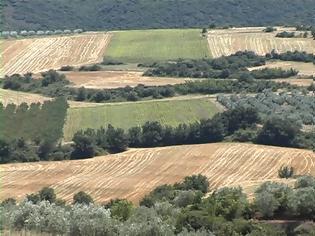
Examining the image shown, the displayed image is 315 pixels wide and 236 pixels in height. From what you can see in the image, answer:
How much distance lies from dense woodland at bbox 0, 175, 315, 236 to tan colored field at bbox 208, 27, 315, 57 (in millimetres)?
83132

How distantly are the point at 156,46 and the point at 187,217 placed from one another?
99.2 m

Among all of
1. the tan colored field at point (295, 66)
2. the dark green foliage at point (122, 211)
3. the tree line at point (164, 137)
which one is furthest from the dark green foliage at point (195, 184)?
the tan colored field at point (295, 66)

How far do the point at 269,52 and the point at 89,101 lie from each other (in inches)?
1435

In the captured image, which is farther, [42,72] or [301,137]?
[42,72]

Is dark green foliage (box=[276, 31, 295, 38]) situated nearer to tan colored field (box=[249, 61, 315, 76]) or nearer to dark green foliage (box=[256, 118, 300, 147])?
tan colored field (box=[249, 61, 315, 76])

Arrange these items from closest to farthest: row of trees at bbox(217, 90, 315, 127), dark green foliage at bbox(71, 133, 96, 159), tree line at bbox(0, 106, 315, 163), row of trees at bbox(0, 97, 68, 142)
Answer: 1. tree line at bbox(0, 106, 315, 163)
2. dark green foliage at bbox(71, 133, 96, 159)
3. row of trees at bbox(0, 97, 68, 142)
4. row of trees at bbox(217, 90, 315, 127)

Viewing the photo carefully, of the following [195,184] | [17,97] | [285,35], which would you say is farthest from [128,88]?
[195,184]

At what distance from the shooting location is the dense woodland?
2866cm

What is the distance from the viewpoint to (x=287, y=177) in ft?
171

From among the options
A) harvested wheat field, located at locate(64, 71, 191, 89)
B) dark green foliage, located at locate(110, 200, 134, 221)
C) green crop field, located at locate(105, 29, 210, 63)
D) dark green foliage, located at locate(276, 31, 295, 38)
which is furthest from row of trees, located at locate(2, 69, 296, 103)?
dark green foliage, located at locate(110, 200, 134, 221)

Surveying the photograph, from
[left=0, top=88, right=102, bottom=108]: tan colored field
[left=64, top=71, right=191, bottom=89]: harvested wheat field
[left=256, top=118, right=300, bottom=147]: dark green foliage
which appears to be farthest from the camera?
[left=64, top=71, right=191, bottom=89]: harvested wheat field

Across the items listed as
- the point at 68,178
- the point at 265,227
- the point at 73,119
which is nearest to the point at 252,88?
the point at 73,119

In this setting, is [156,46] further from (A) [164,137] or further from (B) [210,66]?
(A) [164,137]

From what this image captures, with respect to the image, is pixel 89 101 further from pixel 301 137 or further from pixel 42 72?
Result: pixel 301 137
